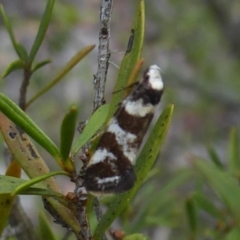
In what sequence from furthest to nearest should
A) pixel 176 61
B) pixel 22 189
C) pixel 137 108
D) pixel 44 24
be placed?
1. pixel 176 61
2. pixel 44 24
3. pixel 137 108
4. pixel 22 189

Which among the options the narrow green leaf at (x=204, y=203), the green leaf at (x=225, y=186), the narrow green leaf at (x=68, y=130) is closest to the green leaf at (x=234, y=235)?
the green leaf at (x=225, y=186)

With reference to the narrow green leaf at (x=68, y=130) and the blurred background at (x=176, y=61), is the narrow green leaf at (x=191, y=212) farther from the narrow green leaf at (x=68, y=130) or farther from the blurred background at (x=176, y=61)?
the blurred background at (x=176, y=61)

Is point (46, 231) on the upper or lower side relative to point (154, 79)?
lower

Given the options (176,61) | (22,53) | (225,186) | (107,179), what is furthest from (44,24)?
(176,61)

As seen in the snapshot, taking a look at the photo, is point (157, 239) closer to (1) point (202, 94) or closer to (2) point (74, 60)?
(1) point (202, 94)

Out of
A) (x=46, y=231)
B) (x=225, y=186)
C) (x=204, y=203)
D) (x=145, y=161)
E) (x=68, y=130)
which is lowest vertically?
(x=204, y=203)

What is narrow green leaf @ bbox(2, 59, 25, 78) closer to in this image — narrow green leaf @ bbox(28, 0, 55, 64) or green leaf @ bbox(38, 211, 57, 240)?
narrow green leaf @ bbox(28, 0, 55, 64)

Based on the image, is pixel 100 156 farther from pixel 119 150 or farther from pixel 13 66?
pixel 13 66
